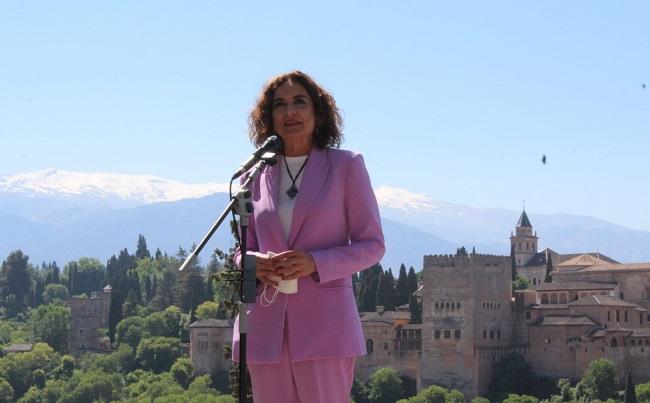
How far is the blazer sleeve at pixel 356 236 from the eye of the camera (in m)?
6.52

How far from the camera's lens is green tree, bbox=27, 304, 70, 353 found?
84.6 metres

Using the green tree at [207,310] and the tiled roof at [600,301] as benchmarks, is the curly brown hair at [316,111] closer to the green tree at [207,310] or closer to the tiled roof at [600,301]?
the tiled roof at [600,301]

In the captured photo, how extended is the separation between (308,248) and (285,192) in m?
0.31

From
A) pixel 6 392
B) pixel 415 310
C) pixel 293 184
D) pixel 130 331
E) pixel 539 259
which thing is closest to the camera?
pixel 293 184

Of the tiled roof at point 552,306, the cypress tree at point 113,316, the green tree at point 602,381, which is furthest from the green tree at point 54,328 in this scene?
the green tree at point 602,381

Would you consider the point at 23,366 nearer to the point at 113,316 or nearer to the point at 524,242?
the point at 113,316

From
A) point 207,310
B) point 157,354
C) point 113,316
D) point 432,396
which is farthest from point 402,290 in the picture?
point 113,316

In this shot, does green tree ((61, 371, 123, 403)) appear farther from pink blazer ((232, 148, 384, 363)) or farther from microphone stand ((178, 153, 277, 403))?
microphone stand ((178, 153, 277, 403))

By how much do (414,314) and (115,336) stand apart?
2274cm

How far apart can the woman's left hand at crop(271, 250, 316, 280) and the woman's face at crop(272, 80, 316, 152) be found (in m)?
0.61

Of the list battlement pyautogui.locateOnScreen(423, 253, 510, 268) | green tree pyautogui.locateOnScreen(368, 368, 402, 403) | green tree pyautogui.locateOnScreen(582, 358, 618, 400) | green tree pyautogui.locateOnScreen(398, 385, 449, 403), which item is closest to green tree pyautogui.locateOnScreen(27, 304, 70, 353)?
green tree pyautogui.locateOnScreen(368, 368, 402, 403)

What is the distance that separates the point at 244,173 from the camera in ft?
21.6

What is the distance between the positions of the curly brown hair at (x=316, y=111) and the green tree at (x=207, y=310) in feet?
230

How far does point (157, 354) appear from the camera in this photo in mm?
71688
